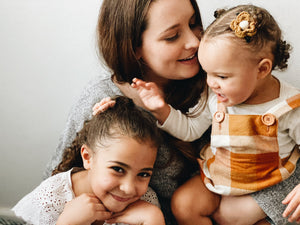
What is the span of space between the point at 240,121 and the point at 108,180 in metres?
0.40

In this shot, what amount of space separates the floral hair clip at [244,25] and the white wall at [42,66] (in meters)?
0.39

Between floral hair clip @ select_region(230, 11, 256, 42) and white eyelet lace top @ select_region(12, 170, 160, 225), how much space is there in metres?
0.66

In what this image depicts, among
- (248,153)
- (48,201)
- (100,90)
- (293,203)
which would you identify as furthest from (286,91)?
(48,201)

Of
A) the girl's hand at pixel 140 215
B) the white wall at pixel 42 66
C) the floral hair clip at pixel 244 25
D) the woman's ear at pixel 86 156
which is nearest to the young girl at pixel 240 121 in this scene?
the floral hair clip at pixel 244 25

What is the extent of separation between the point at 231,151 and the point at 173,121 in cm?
20

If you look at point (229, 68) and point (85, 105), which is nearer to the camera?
point (229, 68)

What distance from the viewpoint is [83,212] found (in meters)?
1.11

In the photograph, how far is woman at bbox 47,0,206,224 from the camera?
1.19m

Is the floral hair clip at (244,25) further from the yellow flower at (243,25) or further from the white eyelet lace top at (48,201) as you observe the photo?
the white eyelet lace top at (48,201)

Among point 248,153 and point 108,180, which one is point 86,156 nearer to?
point 108,180

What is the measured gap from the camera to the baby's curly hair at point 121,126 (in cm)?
112

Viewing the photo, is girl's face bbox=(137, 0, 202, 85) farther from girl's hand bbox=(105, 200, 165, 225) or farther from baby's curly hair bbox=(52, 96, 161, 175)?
girl's hand bbox=(105, 200, 165, 225)

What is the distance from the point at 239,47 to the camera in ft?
3.36

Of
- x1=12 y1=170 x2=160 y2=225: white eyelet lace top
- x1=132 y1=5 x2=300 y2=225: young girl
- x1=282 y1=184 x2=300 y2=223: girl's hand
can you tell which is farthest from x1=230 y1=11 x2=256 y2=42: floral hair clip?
x1=12 y1=170 x2=160 y2=225: white eyelet lace top
